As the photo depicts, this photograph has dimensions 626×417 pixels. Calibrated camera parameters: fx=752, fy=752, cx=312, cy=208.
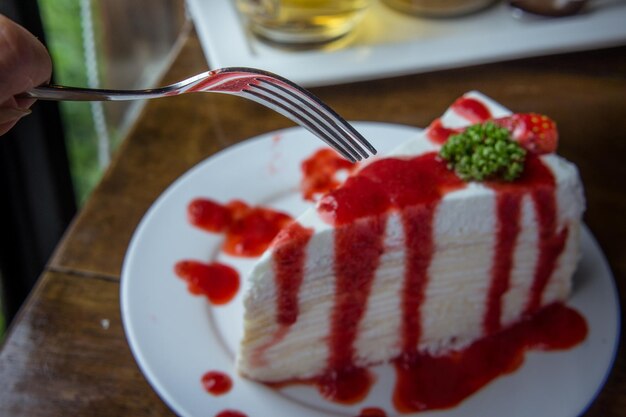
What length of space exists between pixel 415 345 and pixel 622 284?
1.15ft

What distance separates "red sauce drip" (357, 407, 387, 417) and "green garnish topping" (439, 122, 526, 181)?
1.11 feet

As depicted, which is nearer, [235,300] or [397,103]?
[235,300]

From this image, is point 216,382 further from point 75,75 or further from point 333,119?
point 75,75

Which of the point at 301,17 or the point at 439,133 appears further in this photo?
the point at 301,17

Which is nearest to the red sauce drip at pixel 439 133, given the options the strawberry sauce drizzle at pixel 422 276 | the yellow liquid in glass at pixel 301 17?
the strawberry sauce drizzle at pixel 422 276

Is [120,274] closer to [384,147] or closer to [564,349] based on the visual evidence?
[384,147]

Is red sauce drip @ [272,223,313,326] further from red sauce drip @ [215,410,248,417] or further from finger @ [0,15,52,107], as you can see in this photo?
finger @ [0,15,52,107]

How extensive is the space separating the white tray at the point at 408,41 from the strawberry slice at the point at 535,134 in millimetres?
529

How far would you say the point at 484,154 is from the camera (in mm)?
1038

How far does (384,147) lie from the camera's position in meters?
1.35

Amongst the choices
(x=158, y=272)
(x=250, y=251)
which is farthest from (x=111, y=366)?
(x=250, y=251)

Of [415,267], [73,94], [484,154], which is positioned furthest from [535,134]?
[73,94]

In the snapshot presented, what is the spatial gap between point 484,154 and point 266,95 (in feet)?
1.09

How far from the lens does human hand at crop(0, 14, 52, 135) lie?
0.68 meters
